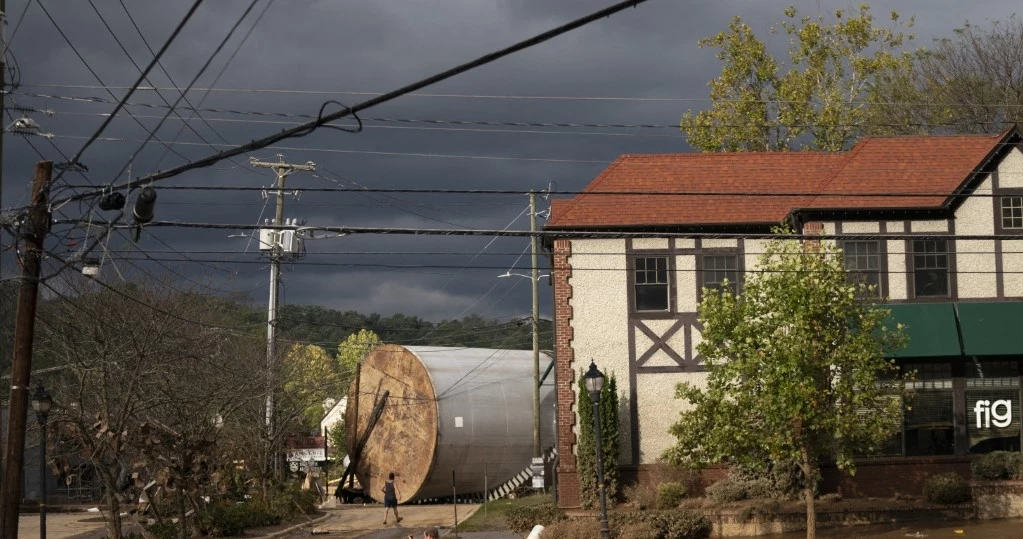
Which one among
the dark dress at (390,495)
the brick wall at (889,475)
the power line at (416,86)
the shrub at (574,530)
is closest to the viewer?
the power line at (416,86)

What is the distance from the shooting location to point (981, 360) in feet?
92.9

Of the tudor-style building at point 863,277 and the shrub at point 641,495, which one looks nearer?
the shrub at point 641,495

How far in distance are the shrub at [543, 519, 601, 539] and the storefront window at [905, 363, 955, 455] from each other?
8.82 meters

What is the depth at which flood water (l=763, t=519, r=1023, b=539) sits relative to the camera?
23.6 meters

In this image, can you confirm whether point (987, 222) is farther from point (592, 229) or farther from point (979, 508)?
point (592, 229)

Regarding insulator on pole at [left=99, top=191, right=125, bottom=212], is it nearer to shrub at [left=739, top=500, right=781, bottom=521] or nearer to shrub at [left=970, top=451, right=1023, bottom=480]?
shrub at [left=739, top=500, right=781, bottom=521]

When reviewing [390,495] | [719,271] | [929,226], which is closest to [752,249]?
[719,271]

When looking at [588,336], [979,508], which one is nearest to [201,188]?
[588,336]

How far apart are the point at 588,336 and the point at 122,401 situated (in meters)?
11.7

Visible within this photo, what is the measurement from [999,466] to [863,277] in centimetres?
542

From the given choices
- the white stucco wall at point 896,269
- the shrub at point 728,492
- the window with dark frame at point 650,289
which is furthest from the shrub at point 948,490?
the window with dark frame at point 650,289

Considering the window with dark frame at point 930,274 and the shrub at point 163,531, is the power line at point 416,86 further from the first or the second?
the window with dark frame at point 930,274

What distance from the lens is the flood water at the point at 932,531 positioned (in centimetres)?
2364

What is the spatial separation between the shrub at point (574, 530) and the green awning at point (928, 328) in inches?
332
